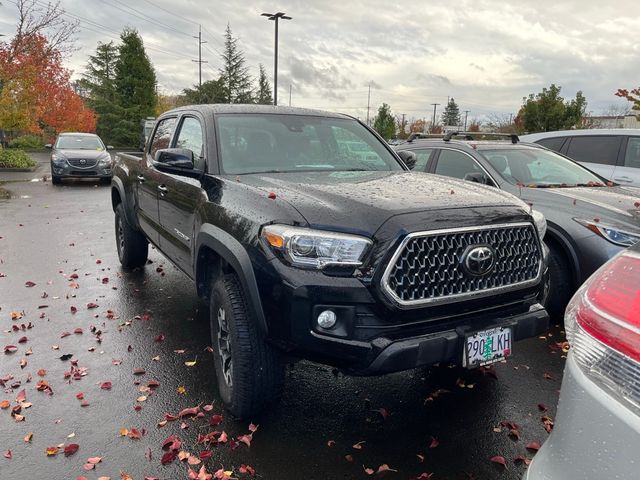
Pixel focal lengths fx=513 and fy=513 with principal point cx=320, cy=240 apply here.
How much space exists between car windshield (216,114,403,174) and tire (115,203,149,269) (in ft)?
8.81

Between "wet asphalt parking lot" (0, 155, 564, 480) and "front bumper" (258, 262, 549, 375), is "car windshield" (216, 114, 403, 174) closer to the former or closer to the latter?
"front bumper" (258, 262, 549, 375)

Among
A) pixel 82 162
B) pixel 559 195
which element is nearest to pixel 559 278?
pixel 559 195

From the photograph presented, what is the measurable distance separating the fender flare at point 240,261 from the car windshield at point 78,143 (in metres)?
15.3

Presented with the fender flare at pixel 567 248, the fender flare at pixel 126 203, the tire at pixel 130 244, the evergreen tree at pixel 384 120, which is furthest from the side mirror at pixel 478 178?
the evergreen tree at pixel 384 120

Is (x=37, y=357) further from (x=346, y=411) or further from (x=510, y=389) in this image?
(x=510, y=389)

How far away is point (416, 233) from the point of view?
2.51m

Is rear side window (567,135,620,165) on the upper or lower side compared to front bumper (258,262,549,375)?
upper

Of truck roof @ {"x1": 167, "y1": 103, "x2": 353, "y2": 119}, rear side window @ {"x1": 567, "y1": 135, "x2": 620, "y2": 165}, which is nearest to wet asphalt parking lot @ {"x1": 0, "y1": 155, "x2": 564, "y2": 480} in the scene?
truck roof @ {"x1": 167, "y1": 103, "x2": 353, "y2": 119}

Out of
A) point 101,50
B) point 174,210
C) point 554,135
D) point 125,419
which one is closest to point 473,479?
point 125,419

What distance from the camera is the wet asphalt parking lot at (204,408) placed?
276 centimetres

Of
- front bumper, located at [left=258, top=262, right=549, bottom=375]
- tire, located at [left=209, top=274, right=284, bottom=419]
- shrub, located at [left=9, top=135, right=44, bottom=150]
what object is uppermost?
front bumper, located at [left=258, top=262, right=549, bottom=375]

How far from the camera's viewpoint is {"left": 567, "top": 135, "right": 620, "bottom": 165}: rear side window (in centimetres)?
766

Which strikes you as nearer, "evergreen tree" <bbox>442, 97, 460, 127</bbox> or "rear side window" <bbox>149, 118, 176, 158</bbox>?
"rear side window" <bbox>149, 118, 176, 158</bbox>

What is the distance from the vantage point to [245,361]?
2852 mm
